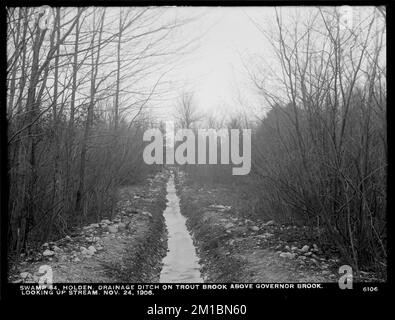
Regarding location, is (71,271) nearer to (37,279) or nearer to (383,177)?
(37,279)

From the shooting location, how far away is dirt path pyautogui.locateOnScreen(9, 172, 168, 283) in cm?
343

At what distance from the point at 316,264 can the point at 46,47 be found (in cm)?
316

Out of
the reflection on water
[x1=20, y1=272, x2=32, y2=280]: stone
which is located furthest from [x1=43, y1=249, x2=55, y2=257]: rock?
the reflection on water

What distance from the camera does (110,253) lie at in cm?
448

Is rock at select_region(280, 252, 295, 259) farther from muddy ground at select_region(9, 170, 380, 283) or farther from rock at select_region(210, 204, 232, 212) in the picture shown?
rock at select_region(210, 204, 232, 212)

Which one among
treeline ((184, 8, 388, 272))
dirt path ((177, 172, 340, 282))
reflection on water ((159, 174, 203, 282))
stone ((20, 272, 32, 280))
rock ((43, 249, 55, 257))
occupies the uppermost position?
treeline ((184, 8, 388, 272))

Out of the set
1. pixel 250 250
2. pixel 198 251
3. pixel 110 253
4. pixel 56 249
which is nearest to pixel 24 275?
pixel 56 249

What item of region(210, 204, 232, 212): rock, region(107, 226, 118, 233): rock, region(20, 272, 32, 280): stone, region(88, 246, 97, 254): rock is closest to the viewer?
region(20, 272, 32, 280): stone

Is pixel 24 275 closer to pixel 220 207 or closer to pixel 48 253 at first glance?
pixel 48 253

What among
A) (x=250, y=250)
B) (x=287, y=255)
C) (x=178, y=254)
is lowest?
(x=178, y=254)

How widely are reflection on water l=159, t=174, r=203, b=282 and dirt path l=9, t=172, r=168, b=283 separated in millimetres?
121

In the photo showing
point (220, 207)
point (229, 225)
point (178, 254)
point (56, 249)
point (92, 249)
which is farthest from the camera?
point (220, 207)

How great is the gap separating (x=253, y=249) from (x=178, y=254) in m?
1.25
